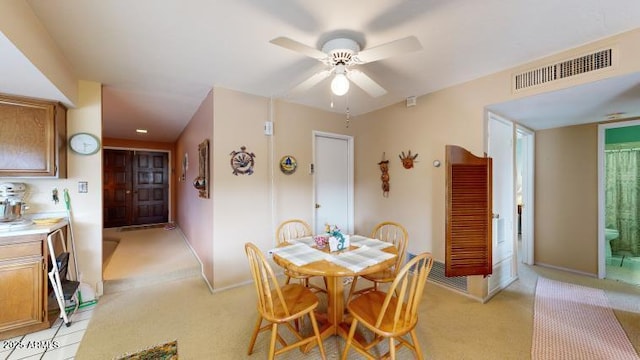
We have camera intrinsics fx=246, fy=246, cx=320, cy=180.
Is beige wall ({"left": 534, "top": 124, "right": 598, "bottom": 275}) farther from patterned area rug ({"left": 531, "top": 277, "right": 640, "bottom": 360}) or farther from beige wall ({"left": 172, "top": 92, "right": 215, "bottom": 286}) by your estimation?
beige wall ({"left": 172, "top": 92, "right": 215, "bottom": 286})

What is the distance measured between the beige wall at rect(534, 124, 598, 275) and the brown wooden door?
26.0ft

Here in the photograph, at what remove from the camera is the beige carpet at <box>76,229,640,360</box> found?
1865 mm

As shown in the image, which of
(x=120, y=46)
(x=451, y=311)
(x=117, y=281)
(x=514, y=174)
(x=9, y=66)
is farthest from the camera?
(x=514, y=174)

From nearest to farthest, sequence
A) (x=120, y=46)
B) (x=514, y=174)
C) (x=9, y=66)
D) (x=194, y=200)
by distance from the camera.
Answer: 1. (x=9, y=66)
2. (x=120, y=46)
3. (x=514, y=174)
4. (x=194, y=200)

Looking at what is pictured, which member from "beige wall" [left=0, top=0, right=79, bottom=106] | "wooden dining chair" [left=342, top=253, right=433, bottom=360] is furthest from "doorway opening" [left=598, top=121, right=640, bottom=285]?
"beige wall" [left=0, top=0, right=79, bottom=106]

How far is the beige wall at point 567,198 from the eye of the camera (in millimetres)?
3287

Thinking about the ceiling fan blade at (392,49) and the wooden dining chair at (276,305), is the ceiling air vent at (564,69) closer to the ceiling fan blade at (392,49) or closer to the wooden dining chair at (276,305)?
the ceiling fan blade at (392,49)

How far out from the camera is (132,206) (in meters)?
6.08

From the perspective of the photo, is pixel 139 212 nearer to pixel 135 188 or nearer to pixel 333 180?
pixel 135 188

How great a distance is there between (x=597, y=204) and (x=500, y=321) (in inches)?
95.6

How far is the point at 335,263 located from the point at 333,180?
2232 mm

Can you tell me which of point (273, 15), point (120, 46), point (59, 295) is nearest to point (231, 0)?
point (273, 15)

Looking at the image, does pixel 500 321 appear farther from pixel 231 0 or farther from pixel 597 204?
pixel 231 0

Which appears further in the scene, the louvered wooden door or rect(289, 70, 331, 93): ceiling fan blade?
the louvered wooden door
